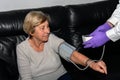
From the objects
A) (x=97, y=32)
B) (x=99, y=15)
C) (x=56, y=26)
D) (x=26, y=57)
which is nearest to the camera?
(x=97, y=32)

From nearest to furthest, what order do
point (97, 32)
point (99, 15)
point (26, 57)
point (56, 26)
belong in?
1. point (97, 32)
2. point (26, 57)
3. point (56, 26)
4. point (99, 15)

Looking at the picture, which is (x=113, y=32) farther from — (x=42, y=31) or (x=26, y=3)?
(x=26, y=3)

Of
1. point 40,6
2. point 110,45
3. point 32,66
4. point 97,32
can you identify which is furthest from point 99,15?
point 32,66

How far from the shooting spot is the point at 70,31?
2.72 m

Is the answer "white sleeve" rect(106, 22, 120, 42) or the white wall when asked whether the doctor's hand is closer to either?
"white sleeve" rect(106, 22, 120, 42)

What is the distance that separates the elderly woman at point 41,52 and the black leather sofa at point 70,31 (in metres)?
0.25

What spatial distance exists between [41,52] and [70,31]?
2.43 ft

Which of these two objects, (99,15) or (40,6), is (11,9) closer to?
(40,6)

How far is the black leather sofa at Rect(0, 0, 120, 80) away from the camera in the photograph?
236cm

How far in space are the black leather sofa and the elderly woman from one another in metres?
0.25

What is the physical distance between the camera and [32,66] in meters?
2.06

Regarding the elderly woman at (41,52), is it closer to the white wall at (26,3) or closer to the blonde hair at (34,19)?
the blonde hair at (34,19)

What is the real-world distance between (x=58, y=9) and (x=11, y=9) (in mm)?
517

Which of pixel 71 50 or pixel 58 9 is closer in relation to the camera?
pixel 71 50
